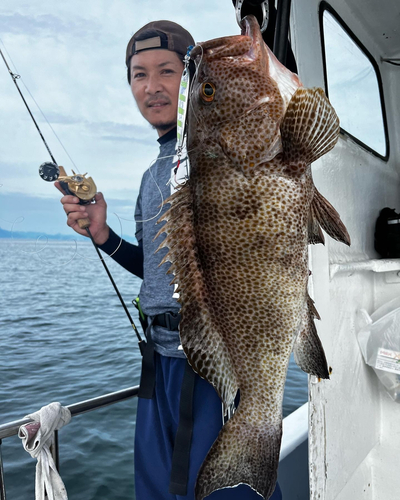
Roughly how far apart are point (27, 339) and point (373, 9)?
16056 millimetres

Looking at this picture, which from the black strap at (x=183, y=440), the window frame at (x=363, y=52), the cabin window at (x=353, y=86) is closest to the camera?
the black strap at (x=183, y=440)

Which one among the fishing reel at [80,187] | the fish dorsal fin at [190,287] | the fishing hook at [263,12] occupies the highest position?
the fishing hook at [263,12]

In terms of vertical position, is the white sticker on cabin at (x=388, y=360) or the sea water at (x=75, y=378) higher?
the white sticker on cabin at (x=388, y=360)

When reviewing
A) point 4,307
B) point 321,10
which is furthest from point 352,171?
point 4,307

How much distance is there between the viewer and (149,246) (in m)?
1.80

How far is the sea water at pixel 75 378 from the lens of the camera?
581 cm

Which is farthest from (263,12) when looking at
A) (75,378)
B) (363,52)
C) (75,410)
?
(75,378)

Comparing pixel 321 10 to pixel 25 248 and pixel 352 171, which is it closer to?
pixel 352 171

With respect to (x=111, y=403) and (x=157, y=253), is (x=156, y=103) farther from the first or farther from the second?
(x=111, y=403)

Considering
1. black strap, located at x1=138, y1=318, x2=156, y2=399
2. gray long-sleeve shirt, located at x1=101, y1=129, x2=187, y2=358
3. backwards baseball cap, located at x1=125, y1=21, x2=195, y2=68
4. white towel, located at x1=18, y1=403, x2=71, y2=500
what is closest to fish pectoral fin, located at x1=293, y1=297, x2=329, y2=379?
gray long-sleeve shirt, located at x1=101, y1=129, x2=187, y2=358

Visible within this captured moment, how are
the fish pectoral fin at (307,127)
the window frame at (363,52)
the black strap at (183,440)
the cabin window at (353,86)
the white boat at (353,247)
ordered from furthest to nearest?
the cabin window at (353,86) → the window frame at (363,52) → the white boat at (353,247) → the black strap at (183,440) → the fish pectoral fin at (307,127)

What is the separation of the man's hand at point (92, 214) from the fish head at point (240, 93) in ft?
2.69

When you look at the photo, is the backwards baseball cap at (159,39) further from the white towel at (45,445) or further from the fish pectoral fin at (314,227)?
the white towel at (45,445)

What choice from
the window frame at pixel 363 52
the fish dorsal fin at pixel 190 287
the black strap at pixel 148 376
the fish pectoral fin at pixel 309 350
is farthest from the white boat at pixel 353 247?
the fish dorsal fin at pixel 190 287
